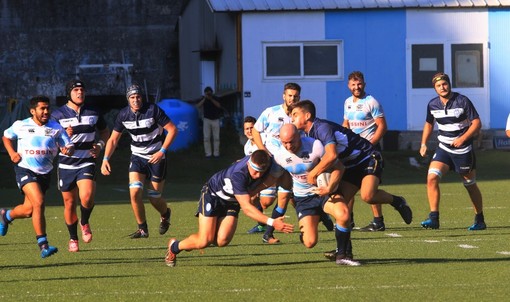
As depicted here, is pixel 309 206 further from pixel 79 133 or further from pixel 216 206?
pixel 79 133

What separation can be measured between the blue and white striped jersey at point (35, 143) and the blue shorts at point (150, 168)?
7.77 ft

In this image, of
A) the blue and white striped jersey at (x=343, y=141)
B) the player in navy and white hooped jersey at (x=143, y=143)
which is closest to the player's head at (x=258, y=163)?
the blue and white striped jersey at (x=343, y=141)

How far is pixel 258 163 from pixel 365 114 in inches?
204

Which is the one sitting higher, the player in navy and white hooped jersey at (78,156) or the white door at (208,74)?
the white door at (208,74)

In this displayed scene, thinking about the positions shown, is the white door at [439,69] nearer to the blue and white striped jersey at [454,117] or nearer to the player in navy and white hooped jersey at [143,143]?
the blue and white striped jersey at [454,117]

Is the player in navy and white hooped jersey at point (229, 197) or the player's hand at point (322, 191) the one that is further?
the player's hand at point (322, 191)

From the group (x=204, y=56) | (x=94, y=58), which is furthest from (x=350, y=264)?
(x=94, y=58)

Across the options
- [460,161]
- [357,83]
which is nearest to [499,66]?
[460,161]

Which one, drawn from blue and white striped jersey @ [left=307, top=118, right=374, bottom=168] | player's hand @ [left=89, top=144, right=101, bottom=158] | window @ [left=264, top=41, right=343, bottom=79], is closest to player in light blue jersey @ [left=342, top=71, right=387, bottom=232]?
blue and white striped jersey @ [left=307, top=118, right=374, bottom=168]

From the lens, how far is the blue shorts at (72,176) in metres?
14.9

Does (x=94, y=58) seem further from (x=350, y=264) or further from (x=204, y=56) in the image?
(x=350, y=264)

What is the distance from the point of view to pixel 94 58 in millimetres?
48688

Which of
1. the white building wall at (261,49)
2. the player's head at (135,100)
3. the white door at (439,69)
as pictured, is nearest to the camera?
the player's head at (135,100)

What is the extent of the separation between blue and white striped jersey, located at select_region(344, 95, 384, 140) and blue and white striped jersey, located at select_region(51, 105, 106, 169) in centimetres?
Answer: 342
